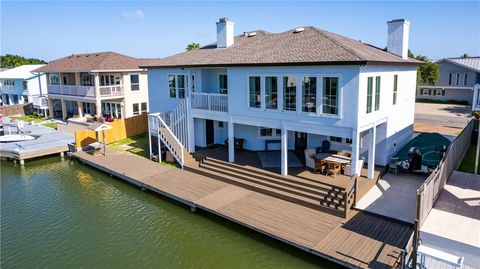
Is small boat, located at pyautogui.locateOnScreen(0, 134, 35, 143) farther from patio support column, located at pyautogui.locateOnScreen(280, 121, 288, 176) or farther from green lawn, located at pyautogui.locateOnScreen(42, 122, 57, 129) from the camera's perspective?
patio support column, located at pyautogui.locateOnScreen(280, 121, 288, 176)

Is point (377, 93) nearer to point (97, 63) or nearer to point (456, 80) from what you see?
point (97, 63)

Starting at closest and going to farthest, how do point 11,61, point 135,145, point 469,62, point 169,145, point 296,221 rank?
point 296,221 → point 169,145 → point 135,145 → point 469,62 → point 11,61

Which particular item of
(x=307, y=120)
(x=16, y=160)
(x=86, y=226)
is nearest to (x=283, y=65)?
(x=307, y=120)

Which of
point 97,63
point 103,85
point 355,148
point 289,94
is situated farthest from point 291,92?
point 103,85

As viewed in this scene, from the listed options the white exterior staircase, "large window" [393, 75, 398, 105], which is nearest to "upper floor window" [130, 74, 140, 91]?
the white exterior staircase

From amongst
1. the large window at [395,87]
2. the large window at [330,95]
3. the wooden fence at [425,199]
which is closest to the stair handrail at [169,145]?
the large window at [330,95]

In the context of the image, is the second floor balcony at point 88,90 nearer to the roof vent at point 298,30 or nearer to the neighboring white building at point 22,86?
the neighboring white building at point 22,86

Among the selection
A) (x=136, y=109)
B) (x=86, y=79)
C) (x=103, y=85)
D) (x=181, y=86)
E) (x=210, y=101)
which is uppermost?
(x=86, y=79)
